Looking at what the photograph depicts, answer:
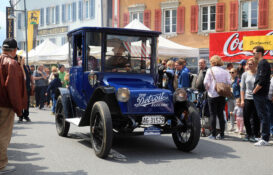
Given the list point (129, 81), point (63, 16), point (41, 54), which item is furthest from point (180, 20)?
point (129, 81)

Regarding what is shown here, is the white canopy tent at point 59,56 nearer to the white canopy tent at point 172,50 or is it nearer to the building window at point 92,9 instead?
the white canopy tent at point 172,50

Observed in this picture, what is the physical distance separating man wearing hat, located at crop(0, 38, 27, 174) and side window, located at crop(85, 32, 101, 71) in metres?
2.27

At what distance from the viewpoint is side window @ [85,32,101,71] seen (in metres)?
7.68

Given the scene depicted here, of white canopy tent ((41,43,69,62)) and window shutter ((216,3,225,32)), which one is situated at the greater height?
window shutter ((216,3,225,32))

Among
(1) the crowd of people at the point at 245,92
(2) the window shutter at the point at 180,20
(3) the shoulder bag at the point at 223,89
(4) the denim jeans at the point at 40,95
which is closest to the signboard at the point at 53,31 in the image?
(2) the window shutter at the point at 180,20

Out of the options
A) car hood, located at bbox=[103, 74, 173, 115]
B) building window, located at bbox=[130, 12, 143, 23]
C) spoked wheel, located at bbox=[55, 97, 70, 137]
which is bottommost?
spoked wheel, located at bbox=[55, 97, 70, 137]

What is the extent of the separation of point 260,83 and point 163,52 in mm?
7119

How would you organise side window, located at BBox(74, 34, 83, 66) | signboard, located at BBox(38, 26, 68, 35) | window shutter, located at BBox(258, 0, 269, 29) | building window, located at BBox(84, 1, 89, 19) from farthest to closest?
1. signboard, located at BBox(38, 26, 68, 35)
2. building window, located at BBox(84, 1, 89, 19)
3. window shutter, located at BBox(258, 0, 269, 29)
4. side window, located at BBox(74, 34, 83, 66)

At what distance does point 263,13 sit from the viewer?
22703 millimetres

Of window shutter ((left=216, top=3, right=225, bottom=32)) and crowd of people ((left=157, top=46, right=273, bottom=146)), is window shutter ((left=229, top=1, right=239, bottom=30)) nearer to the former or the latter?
window shutter ((left=216, top=3, right=225, bottom=32))

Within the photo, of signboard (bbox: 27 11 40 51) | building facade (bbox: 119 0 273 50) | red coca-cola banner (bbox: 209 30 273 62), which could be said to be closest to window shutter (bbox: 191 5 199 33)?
building facade (bbox: 119 0 273 50)

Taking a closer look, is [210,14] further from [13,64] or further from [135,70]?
[13,64]

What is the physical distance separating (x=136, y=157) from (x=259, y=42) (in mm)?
9546

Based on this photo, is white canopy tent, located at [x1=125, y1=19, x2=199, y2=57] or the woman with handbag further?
white canopy tent, located at [x1=125, y1=19, x2=199, y2=57]
